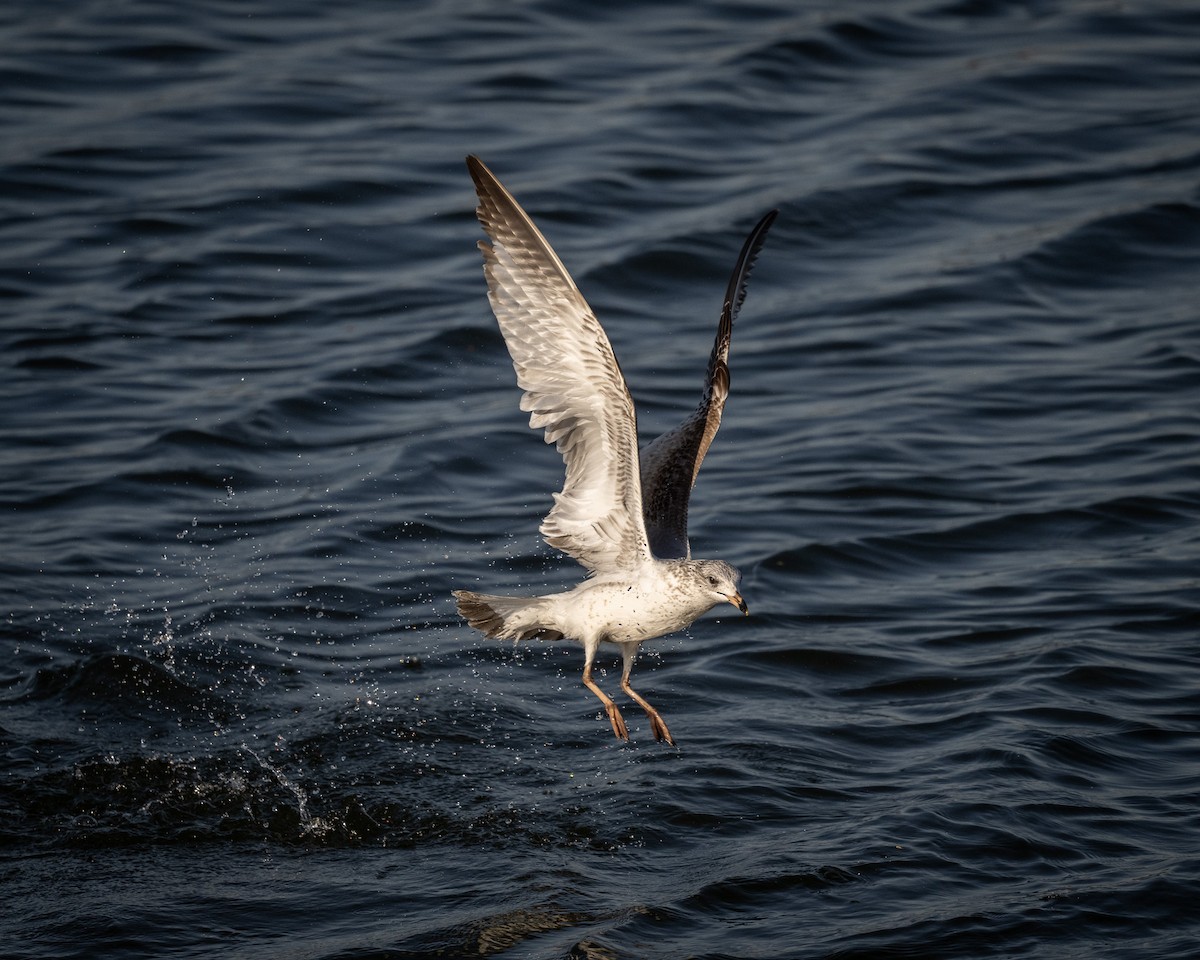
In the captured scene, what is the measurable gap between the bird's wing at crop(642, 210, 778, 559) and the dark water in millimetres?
1034

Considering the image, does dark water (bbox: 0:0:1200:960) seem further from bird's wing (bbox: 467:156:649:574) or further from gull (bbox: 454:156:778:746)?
bird's wing (bbox: 467:156:649:574)

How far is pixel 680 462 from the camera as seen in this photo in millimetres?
7234

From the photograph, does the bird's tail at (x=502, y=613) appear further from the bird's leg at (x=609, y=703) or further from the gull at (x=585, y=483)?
the bird's leg at (x=609, y=703)

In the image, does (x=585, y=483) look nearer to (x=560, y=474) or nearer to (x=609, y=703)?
(x=609, y=703)

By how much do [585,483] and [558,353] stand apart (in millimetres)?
582

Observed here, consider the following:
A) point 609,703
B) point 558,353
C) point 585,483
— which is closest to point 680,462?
point 585,483

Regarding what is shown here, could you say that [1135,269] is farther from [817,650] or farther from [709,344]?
[817,650]

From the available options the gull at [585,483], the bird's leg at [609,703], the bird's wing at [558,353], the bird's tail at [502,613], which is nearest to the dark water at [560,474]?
the bird's leg at [609,703]

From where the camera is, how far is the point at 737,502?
388 inches

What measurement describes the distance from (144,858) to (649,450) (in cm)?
294

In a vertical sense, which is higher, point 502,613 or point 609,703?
point 502,613

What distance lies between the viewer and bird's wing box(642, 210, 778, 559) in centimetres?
709

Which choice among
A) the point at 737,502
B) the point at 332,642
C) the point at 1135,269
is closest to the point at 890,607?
the point at 737,502

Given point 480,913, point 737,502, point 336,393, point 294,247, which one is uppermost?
point 294,247
